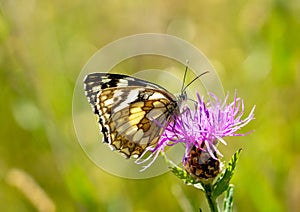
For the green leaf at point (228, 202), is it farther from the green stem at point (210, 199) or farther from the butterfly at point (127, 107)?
the butterfly at point (127, 107)

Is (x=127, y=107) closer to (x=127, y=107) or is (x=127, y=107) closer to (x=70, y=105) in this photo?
(x=127, y=107)

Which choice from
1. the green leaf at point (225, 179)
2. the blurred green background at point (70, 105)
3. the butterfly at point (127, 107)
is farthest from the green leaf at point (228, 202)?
the blurred green background at point (70, 105)

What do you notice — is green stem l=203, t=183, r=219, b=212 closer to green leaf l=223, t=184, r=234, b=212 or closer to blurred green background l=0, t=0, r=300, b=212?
green leaf l=223, t=184, r=234, b=212

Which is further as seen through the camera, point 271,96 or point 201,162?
point 271,96

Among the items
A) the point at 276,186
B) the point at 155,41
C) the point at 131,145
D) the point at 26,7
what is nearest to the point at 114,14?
the point at 155,41

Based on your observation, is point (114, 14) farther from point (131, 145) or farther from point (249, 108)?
point (131, 145)

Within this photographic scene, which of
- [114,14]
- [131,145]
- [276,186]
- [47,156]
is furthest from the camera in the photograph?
[114,14]

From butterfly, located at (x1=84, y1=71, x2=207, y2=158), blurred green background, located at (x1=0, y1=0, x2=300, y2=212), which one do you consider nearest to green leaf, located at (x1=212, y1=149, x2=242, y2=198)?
butterfly, located at (x1=84, y1=71, x2=207, y2=158)
